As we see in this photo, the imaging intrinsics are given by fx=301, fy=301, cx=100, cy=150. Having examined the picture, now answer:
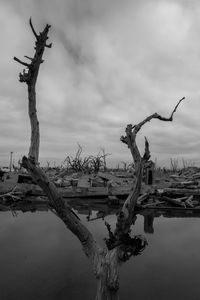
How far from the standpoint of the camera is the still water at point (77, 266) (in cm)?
553

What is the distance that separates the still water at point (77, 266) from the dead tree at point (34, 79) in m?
2.81

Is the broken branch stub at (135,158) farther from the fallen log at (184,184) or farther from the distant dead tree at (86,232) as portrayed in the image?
the fallen log at (184,184)

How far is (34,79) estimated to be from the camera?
412cm

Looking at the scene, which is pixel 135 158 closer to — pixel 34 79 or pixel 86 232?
pixel 86 232

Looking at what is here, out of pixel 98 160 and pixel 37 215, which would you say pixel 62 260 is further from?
pixel 98 160

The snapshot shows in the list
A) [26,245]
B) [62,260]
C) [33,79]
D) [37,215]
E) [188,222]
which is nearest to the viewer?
[33,79]

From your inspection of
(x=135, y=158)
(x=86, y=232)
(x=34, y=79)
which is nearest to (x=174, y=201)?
(x=135, y=158)

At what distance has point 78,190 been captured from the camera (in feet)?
56.6

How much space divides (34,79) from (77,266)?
4.58 metres

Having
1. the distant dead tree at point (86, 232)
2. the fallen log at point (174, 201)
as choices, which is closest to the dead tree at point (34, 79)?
the distant dead tree at point (86, 232)

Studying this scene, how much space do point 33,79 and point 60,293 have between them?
12.5 ft

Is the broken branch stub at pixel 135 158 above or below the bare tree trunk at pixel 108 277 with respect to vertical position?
above

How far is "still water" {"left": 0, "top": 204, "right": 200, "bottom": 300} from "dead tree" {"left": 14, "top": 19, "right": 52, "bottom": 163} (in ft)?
9.23

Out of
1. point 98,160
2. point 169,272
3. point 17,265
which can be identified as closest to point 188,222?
point 169,272
